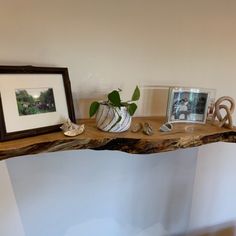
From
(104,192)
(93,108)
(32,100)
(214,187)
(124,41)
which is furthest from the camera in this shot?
(214,187)

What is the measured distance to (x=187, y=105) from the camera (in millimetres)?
1472

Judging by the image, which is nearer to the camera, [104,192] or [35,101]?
[35,101]

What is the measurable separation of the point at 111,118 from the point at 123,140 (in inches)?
4.2

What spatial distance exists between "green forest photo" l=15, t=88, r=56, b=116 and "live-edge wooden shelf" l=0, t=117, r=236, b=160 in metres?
0.10

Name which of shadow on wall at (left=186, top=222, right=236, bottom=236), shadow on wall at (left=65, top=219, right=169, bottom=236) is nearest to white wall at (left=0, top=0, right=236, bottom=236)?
shadow on wall at (left=65, top=219, right=169, bottom=236)

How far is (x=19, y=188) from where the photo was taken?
4.44ft

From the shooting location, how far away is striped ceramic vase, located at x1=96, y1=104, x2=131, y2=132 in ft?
4.01

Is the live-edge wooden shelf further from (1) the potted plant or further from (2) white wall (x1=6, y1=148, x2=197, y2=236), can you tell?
(2) white wall (x1=6, y1=148, x2=197, y2=236)

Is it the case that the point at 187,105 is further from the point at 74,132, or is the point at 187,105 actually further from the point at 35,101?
the point at 35,101

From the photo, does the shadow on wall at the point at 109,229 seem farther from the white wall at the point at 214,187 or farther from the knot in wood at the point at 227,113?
the knot in wood at the point at 227,113

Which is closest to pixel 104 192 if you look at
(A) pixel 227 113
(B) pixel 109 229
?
(B) pixel 109 229

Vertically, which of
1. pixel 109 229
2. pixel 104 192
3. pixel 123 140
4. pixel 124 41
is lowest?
pixel 109 229

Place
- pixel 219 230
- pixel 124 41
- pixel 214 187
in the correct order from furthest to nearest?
pixel 219 230 → pixel 214 187 → pixel 124 41

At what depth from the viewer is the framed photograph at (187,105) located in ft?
4.75
